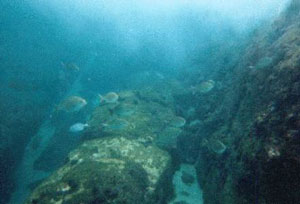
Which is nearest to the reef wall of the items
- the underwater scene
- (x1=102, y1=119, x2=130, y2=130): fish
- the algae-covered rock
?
the underwater scene

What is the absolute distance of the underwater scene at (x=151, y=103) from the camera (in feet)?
19.5

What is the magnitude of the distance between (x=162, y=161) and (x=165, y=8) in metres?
25.3

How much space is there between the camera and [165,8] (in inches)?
1206

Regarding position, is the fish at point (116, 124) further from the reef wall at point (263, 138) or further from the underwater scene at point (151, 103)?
the reef wall at point (263, 138)

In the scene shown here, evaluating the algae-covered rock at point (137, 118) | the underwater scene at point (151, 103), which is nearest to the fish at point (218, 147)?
the underwater scene at point (151, 103)

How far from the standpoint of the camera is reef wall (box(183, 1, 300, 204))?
4.48m

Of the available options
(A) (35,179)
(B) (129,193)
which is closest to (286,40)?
(B) (129,193)

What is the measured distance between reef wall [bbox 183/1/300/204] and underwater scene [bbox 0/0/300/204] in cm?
3

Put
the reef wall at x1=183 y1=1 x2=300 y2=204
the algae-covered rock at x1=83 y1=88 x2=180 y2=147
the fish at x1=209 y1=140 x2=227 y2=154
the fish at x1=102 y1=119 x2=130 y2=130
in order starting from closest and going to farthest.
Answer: the reef wall at x1=183 y1=1 x2=300 y2=204 < the fish at x1=209 y1=140 x2=227 y2=154 < the fish at x1=102 y1=119 x2=130 y2=130 < the algae-covered rock at x1=83 y1=88 x2=180 y2=147

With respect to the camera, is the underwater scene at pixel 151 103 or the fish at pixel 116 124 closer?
the underwater scene at pixel 151 103

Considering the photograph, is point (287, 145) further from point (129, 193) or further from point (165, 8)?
point (165, 8)

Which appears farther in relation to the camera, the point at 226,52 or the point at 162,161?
the point at 226,52

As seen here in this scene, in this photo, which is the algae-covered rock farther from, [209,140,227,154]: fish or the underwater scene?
[209,140,227,154]: fish

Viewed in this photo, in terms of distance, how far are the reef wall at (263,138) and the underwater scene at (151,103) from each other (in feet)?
0.09
